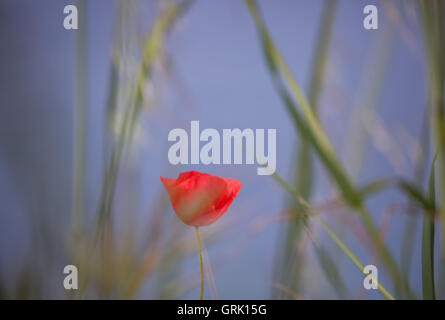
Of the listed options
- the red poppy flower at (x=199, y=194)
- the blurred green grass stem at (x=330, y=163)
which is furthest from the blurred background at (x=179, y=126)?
the blurred green grass stem at (x=330, y=163)

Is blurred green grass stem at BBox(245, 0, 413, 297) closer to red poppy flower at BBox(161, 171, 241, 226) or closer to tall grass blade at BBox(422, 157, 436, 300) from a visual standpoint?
tall grass blade at BBox(422, 157, 436, 300)

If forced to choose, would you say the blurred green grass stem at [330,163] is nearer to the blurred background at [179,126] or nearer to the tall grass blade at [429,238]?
the tall grass blade at [429,238]

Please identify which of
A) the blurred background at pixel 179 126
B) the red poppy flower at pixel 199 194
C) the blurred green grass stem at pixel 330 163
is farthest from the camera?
the blurred background at pixel 179 126

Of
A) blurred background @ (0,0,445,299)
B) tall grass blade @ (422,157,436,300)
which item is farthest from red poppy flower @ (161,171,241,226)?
tall grass blade @ (422,157,436,300)

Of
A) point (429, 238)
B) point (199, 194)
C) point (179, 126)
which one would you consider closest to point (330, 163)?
point (429, 238)

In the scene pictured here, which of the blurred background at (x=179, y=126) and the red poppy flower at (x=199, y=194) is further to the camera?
the blurred background at (x=179, y=126)

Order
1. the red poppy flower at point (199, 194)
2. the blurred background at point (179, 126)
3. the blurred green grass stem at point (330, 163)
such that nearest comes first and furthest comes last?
the blurred green grass stem at point (330, 163)
the red poppy flower at point (199, 194)
the blurred background at point (179, 126)

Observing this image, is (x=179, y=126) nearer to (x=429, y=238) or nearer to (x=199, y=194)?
(x=199, y=194)
